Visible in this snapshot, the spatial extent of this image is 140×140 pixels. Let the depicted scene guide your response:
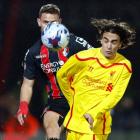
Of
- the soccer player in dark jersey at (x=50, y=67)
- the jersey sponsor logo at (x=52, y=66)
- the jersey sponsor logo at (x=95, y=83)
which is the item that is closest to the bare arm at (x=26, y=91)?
the soccer player in dark jersey at (x=50, y=67)

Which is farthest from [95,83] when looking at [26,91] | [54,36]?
[26,91]

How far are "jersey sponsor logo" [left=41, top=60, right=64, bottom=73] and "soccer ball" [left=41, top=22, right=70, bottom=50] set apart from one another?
0.45m

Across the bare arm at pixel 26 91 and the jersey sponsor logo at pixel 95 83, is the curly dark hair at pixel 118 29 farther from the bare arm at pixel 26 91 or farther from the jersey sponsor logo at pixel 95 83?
the bare arm at pixel 26 91

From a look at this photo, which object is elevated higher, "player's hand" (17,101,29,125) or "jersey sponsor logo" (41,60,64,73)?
"jersey sponsor logo" (41,60,64,73)

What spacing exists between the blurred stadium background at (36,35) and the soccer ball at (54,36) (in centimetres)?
439

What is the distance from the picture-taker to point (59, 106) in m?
9.47

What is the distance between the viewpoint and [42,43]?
9461 mm

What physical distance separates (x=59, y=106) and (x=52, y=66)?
0.41m

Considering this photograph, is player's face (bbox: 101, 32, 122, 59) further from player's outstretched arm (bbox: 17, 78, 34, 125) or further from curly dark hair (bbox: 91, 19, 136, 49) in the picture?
player's outstretched arm (bbox: 17, 78, 34, 125)

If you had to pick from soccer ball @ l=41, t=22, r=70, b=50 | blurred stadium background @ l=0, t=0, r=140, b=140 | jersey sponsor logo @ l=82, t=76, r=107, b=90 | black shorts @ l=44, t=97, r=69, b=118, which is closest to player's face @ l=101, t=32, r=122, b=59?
jersey sponsor logo @ l=82, t=76, r=107, b=90

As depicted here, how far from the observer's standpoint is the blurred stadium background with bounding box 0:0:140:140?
13.4 metres

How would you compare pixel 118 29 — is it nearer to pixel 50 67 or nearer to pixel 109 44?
pixel 109 44

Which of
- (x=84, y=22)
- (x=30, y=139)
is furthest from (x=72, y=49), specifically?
(x=84, y=22)

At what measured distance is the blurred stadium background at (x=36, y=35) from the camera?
528 inches
